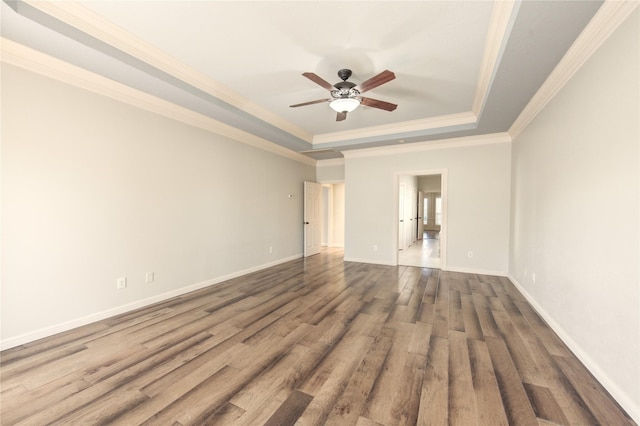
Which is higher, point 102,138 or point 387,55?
point 387,55

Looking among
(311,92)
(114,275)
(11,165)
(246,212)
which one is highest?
(311,92)

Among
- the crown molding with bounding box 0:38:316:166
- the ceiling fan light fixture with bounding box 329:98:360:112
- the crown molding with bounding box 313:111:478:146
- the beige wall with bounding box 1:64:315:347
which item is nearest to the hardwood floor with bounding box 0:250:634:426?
the beige wall with bounding box 1:64:315:347

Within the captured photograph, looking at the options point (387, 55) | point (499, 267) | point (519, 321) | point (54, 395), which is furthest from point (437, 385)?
point (499, 267)

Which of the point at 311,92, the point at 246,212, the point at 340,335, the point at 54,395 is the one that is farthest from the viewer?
the point at 246,212

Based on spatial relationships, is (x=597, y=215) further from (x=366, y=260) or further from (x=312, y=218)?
(x=312, y=218)

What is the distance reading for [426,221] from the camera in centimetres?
1410

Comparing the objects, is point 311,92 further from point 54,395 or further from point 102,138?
point 54,395

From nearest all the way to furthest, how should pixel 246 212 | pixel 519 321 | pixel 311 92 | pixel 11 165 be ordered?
pixel 11 165
pixel 519 321
pixel 311 92
pixel 246 212

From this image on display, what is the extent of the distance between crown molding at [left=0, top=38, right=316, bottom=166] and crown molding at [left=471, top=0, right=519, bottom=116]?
384 cm

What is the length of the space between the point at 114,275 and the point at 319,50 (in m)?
3.62

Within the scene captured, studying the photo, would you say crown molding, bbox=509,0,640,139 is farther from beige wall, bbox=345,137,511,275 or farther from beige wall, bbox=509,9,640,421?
beige wall, bbox=345,137,511,275

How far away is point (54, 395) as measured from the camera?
6.11 feet

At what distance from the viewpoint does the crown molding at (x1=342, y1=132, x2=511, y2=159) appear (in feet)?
16.5

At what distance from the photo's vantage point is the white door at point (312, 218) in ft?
23.4
